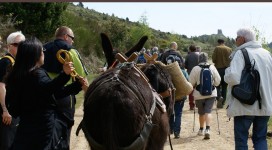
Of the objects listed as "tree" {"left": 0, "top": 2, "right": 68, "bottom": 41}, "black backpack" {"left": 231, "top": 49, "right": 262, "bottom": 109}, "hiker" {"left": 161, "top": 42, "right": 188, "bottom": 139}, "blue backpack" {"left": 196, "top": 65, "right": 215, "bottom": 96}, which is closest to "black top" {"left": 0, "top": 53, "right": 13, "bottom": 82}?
"black backpack" {"left": 231, "top": 49, "right": 262, "bottom": 109}

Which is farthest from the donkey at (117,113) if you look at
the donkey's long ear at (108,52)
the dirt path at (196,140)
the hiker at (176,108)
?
the hiker at (176,108)

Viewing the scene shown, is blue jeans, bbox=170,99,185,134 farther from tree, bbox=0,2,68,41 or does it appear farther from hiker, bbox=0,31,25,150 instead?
tree, bbox=0,2,68,41

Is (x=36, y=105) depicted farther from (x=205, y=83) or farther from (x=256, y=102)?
(x=205, y=83)

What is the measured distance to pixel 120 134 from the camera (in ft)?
13.5

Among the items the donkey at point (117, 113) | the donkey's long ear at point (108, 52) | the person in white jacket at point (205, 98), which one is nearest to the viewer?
the donkey at point (117, 113)

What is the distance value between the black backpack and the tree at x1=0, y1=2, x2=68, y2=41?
85.4 feet

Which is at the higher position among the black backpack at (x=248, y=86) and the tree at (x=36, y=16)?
the tree at (x=36, y=16)

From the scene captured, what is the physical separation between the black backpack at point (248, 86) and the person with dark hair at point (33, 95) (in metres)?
2.80

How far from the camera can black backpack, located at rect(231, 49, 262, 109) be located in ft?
20.7

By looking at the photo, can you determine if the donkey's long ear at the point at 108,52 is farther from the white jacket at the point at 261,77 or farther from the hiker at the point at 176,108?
the hiker at the point at 176,108

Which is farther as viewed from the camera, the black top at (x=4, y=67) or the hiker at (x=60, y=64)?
the black top at (x=4, y=67)

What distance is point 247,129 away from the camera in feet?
21.4

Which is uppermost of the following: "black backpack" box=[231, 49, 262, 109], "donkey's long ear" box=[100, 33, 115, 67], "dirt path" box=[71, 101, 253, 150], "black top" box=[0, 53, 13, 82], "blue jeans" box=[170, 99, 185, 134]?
"donkey's long ear" box=[100, 33, 115, 67]

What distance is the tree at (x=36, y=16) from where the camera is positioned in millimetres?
30578
